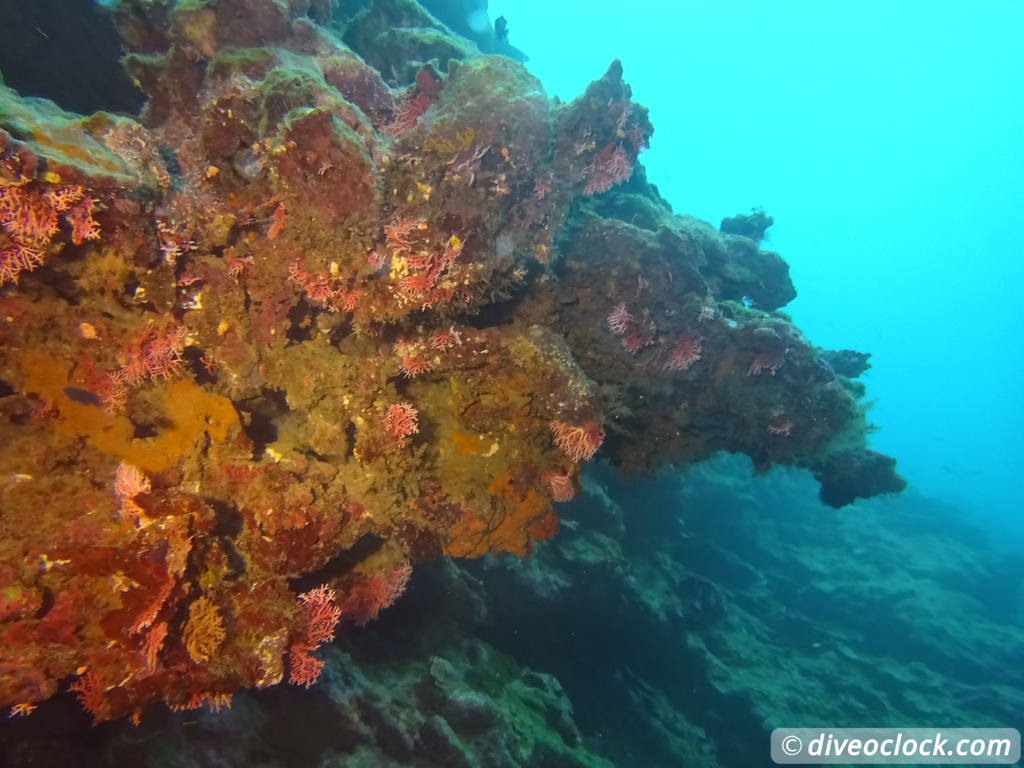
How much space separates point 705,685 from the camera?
12.2 meters

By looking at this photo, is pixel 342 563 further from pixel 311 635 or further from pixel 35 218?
pixel 35 218

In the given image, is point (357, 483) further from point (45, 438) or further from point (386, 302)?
point (45, 438)

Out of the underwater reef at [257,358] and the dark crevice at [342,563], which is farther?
the dark crevice at [342,563]

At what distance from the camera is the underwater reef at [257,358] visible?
11.6ft

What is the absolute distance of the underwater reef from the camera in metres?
3.54

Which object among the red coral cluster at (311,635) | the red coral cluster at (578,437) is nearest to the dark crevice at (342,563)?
the red coral cluster at (311,635)

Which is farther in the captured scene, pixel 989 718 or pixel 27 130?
pixel 989 718

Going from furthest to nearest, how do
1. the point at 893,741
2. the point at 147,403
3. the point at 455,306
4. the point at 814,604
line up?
1. the point at 814,604
2. the point at 893,741
3. the point at 455,306
4. the point at 147,403

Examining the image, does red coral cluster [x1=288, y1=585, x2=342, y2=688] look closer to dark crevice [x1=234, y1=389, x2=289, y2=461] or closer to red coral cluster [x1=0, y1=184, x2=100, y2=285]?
dark crevice [x1=234, y1=389, x2=289, y2=461]

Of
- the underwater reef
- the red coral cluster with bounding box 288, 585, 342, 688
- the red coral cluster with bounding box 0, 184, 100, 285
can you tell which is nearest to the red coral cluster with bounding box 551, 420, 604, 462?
the underwater reef

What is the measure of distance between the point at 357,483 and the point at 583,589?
6.57 meters

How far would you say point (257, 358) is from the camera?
4.55 m

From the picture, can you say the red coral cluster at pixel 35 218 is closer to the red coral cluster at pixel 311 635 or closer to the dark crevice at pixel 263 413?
the dark crevice at pixel 263 413

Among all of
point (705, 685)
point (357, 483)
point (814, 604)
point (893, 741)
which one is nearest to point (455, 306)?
point (357, 483)
